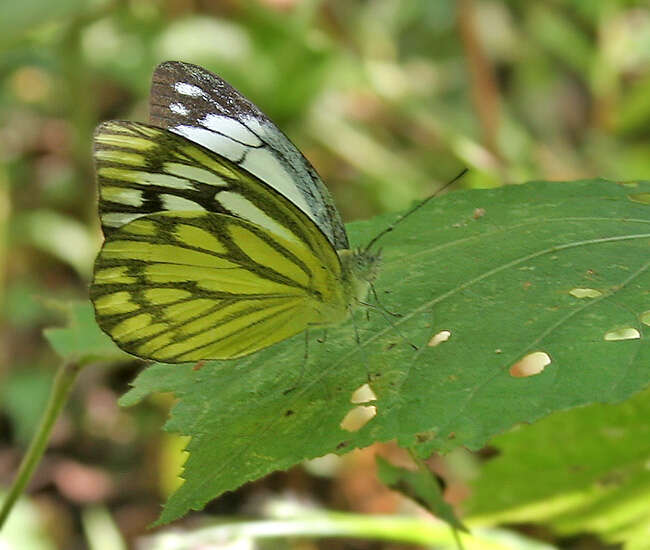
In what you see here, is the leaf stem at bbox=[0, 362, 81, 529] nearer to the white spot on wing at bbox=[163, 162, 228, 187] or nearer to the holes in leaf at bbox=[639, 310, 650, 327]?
the white spot on wing at bbox=[163, 162, 228, 187]

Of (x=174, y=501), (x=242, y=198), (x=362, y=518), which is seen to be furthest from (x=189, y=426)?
(x=362, y=518)

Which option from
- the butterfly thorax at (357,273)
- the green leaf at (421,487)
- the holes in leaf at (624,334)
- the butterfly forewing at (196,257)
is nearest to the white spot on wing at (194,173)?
the butterfly forewing at (196,257)

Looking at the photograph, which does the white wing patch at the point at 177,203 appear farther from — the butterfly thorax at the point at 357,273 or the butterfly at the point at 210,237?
the butterfly thorax at the point at 357,273

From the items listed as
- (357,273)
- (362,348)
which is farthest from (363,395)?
(357,273)

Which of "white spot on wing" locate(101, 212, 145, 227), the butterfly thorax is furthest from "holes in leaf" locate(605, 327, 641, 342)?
"white spot on wing" locate(101, 212, 145, 227)

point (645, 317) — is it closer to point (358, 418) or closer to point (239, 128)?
point (358, 418)
